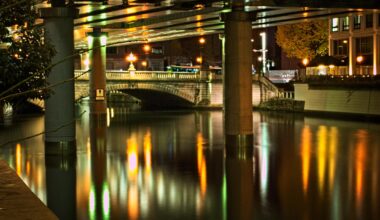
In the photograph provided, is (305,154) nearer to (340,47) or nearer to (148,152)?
(148,152)

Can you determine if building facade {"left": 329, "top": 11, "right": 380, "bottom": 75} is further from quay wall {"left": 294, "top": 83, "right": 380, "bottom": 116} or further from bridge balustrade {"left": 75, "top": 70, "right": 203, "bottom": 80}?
bridge balustrade {"left": 75, "top": 70, "right": 203, "bottom": 80}

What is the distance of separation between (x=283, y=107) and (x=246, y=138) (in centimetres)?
3490

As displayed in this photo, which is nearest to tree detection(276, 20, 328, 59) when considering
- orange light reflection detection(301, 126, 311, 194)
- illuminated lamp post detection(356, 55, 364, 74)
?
illuminated lamp post detection(356, 55, 364, 74)

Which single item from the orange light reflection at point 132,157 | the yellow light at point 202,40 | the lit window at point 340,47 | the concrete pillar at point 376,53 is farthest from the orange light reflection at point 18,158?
the yellow light at point 202,40

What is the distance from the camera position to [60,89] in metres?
24.3

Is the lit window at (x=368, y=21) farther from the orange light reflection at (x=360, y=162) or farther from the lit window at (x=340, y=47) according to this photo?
the orange light reflection at (x=360, y=162)

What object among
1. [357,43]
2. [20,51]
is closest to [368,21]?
[357,43]

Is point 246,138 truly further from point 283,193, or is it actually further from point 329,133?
point 329,133

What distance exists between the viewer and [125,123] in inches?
1905

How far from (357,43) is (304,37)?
5.32m

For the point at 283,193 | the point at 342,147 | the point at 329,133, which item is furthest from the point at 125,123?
the point at 283,193

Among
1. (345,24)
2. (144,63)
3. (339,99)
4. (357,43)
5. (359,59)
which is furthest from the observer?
(144,63)

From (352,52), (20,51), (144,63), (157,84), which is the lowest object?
(157,84)

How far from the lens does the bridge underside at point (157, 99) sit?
71.1m
